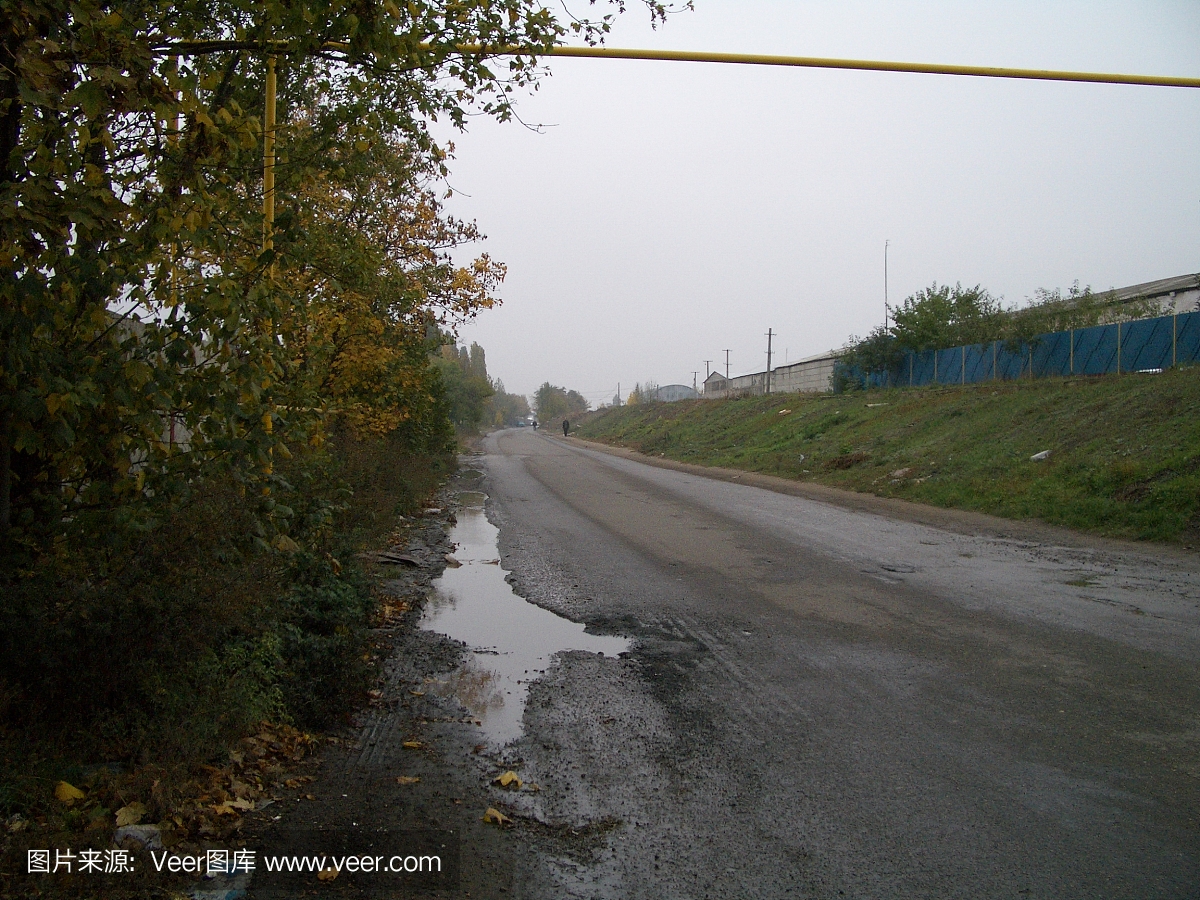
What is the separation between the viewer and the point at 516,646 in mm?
7414

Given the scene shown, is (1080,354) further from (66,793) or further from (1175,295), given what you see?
(66,793)

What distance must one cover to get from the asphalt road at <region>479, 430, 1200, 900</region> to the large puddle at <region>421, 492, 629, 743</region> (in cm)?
22

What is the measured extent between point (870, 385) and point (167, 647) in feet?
145

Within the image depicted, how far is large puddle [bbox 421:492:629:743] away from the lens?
5.93 meters

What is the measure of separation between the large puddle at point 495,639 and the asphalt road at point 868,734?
0.73 feet

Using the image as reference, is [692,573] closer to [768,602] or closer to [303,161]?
[768,602]

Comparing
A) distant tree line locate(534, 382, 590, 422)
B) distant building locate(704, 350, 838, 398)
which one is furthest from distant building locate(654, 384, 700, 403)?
distant building locate(704, 350, 838, 398)

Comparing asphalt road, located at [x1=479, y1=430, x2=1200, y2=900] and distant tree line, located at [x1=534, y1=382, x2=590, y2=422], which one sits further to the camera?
distant tree line, located at [x1=534, y1=382, x2=590, y2=422]

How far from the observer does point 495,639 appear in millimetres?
7660

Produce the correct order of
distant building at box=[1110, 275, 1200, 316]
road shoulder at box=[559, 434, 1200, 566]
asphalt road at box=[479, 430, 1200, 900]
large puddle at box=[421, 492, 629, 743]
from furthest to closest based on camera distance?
distant building at box=[1110, 275, 1200, 316] → road shoulder at box=[559, 434, 1200, 566] → large puddle at box=[421, 492, 629, 743] → asphalt road at box=[479, 430, 1200, 900]

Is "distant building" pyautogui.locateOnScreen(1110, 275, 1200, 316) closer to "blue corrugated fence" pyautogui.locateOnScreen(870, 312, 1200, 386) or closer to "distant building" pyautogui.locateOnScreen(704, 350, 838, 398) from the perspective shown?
"blue corrugated fence" pyautogui.locateOnScreen(870, 312, 1200, 386)

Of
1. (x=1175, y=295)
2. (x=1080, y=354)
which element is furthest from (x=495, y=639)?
(x=1175, y=295)

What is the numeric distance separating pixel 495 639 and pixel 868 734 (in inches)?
141

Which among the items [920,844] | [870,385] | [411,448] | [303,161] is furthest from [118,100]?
[870,385]
